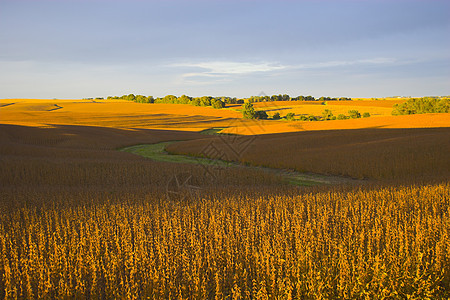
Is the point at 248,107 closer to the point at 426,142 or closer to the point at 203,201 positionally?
the point at 426,142

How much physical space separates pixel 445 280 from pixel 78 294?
4.90 m

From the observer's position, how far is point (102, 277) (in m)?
4.79

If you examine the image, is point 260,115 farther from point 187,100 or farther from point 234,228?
point 234,228

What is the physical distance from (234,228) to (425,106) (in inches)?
2914

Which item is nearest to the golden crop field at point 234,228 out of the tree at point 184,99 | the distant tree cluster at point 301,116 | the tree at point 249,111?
the distant tree cluster at point 301,116

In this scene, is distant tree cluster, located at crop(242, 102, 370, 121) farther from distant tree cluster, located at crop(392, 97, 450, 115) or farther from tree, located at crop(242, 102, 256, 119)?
distant tree cluster, located at crop(392, 97, 450, 115)

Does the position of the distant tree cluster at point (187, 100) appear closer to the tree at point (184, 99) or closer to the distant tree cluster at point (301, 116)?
the tree at point (184, 99)

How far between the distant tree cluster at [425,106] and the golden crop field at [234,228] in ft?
174

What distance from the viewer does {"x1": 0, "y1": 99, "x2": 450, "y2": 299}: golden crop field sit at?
13.4 ft

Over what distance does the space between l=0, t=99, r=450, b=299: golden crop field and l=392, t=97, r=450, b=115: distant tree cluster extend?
2090 inches

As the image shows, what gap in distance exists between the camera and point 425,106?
66.7 m

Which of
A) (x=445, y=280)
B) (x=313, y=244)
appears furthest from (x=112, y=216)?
(x=445, y=280)

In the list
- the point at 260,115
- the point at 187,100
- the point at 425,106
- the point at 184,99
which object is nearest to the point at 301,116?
the point at 260,115

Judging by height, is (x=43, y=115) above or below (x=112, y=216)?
above
